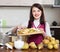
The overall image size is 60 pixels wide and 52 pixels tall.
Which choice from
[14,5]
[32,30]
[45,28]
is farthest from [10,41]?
[14,5]

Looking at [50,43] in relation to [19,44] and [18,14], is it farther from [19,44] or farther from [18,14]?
[18,14]

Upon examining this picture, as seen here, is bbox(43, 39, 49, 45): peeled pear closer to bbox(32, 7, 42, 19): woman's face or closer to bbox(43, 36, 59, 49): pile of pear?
bbox(43, 36, 59, 49): pile of pear

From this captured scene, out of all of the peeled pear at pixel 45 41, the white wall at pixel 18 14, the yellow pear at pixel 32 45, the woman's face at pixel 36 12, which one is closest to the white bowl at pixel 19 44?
the yellow pear at pixel 32 45

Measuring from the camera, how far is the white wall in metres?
3.86

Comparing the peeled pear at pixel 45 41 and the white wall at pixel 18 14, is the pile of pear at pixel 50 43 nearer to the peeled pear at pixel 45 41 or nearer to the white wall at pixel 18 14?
the peeled pear at pixel 45 41

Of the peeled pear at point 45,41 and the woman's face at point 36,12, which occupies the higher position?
the woman's face at point 36,12

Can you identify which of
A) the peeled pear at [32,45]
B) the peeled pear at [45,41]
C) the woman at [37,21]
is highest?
the woman at [37,21]

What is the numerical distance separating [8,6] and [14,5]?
18 centimetres

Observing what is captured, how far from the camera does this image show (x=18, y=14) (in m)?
3.86

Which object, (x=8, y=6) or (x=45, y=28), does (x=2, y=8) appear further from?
(x=45, y=28)

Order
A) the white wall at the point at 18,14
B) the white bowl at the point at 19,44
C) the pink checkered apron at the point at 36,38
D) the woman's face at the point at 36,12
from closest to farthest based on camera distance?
the white bowl at the point at 19,44, the pink checkered apron at the point at 36,38, the woman's face at the point at 36,12, the white wall at the point at 18,14

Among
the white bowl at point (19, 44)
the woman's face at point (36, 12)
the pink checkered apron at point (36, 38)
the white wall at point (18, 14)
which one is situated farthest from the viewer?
Answer: the white wall at point (18, 14)

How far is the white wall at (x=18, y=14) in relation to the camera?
12.6 ft

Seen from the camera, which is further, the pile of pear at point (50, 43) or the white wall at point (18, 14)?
the white wall at point (18, 14)
